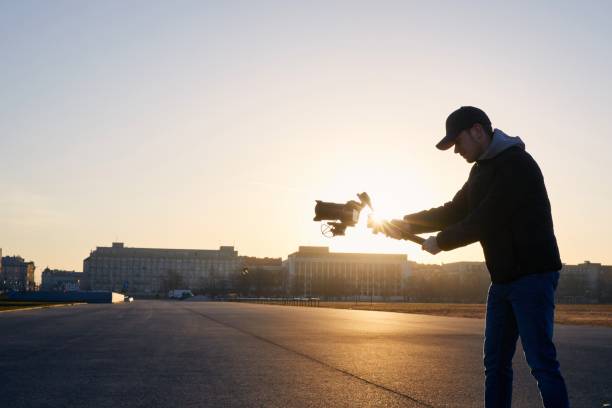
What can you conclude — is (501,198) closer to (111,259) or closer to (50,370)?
(50,370)

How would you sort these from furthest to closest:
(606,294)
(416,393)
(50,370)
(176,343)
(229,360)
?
1. (606,294)
2. (176,343)
3. (229,360)
4. (50,370)
5. (416,393)

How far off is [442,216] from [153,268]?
19488cm

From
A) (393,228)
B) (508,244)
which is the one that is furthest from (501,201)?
(393,228)

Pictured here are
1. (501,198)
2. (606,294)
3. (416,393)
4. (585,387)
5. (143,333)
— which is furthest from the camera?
(606,294)

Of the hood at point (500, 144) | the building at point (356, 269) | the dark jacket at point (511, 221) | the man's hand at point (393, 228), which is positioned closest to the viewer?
the dark jacket at point (511, 221)

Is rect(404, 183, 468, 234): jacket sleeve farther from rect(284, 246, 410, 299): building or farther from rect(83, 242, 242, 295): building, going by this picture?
rect(83, 242, 242, 295): building

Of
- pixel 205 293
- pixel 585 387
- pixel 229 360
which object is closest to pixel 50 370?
pixel 229 360

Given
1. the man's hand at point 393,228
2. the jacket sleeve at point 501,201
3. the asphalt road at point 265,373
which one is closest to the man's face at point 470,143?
the jacket sleeve at point 501,201

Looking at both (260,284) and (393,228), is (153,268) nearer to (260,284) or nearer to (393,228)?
(260,284)

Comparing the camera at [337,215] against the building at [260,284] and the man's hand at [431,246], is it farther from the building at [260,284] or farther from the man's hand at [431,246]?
the building at [260,284]

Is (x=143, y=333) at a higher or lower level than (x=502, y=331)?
lower

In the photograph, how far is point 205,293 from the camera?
16662cm

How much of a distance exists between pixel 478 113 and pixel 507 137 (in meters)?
0.22

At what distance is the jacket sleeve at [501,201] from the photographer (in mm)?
4016
